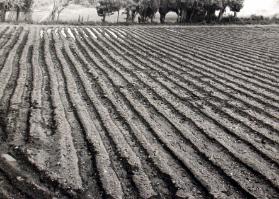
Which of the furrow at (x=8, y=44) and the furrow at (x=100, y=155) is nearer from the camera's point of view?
the furrow at (x=100, y=155)

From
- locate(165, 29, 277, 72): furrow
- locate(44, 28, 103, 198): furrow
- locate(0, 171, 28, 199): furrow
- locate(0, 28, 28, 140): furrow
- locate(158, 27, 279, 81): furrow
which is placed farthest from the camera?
locate(165, 29, 277, 72): furrow

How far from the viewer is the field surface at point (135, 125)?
16.9 ft

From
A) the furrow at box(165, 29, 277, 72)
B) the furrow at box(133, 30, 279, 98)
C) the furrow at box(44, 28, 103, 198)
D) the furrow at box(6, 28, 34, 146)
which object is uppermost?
the furrow at box(165, 29, 277, 72)

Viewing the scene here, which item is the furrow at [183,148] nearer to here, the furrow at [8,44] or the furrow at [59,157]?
the furrow at [59,157]

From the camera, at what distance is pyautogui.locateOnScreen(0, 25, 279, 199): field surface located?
516 cm

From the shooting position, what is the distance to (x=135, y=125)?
7.07 meters

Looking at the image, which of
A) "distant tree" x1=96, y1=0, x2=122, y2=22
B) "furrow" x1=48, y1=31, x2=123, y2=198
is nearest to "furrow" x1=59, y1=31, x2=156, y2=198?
"furrow" x1=48, y1=31, x2=123, y2=198

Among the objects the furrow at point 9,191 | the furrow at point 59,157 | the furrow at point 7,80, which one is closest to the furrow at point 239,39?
the furrow at point 7,80

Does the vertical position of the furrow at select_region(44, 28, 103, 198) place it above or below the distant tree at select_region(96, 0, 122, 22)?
below

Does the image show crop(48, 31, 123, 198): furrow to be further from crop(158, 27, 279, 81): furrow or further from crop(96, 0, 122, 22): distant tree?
crop(96, 0, 122, 22): distant tree

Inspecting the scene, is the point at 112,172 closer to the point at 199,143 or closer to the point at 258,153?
the point at 199,143

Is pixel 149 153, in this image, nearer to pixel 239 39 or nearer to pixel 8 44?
pixel 8 44

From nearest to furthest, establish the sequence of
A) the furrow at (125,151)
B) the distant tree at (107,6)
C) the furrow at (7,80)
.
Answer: the furrow at (125,151) → the furrow at (7,80) → the distant tree at (107,6)

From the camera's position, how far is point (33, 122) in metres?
6.75
